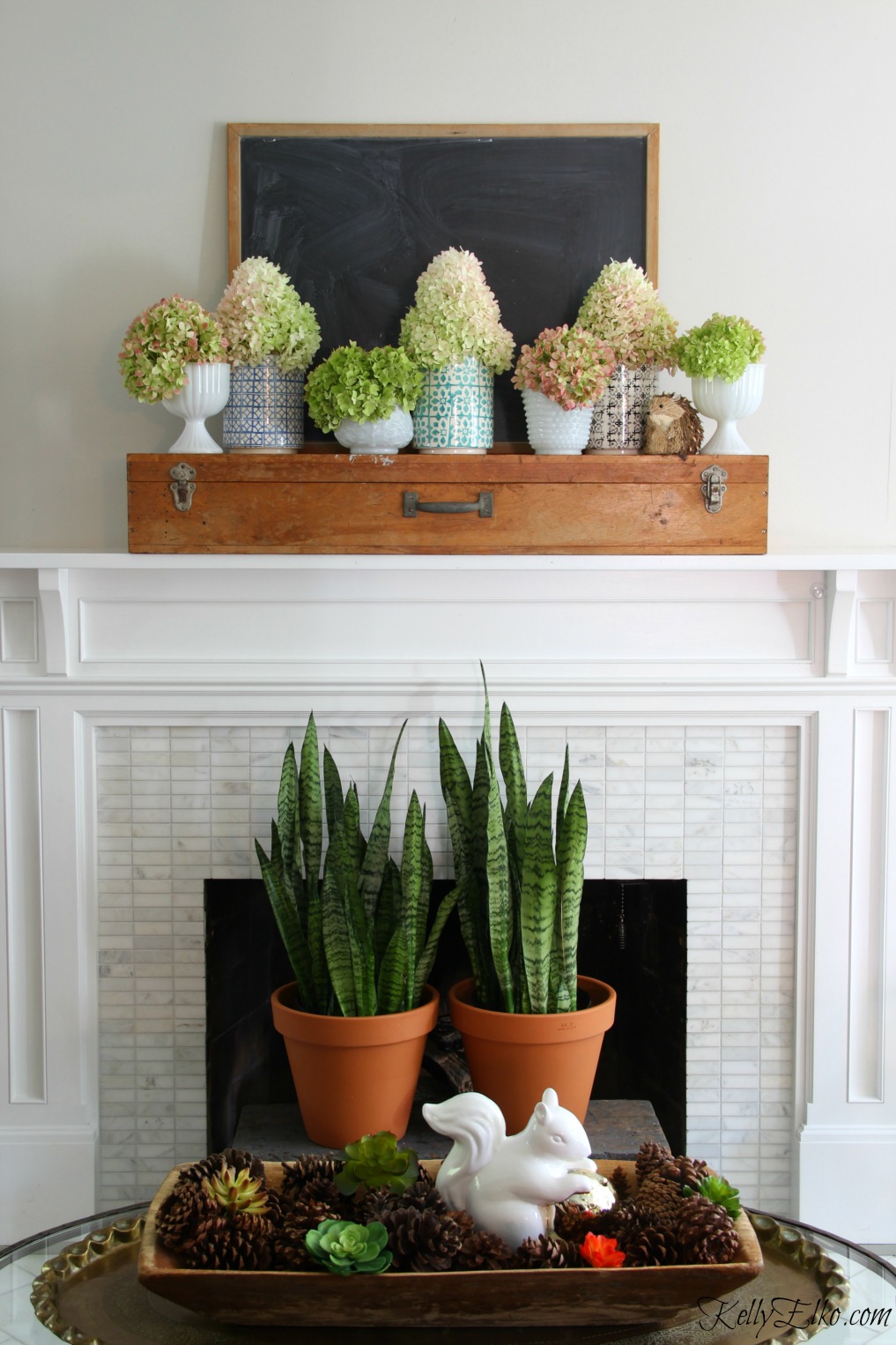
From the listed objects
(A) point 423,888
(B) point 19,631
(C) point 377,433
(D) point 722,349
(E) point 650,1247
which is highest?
(D) point 722,349

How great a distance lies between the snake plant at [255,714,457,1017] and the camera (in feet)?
6.75

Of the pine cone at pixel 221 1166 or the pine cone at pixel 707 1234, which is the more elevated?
the pine cone at pixel 221 1166

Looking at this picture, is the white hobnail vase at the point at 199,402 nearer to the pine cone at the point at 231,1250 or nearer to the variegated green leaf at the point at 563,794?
the variegated green leaf at the point at 563,794

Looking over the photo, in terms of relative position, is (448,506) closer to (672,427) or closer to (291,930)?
(672,427)

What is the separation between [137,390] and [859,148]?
4.72ft

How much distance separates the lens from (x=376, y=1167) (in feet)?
4.94

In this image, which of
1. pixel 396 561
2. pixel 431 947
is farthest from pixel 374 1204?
pixel 396 561

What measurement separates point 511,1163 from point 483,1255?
10cm

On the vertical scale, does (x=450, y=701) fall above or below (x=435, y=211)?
below

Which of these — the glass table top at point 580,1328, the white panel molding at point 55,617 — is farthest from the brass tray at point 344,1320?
the white panel molding at point 55,617

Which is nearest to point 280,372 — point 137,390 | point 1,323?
point 137,390

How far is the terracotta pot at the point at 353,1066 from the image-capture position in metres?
2.04

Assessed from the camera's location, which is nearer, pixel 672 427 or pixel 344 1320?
pixel 344 1320

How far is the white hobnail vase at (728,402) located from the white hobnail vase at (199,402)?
84 centimetres
